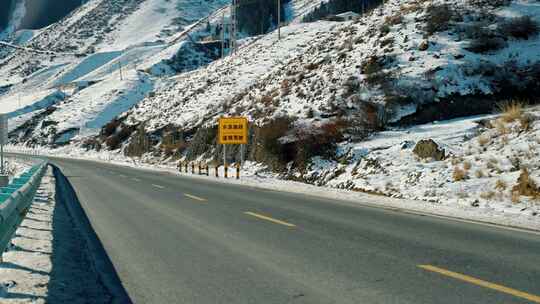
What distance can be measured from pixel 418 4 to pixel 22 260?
118ft

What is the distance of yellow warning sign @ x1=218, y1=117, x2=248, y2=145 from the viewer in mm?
27203

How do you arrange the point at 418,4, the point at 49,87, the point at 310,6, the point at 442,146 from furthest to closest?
the point at 310,6 < the point at 49,87 < the point at 418,4 < the point at 442,146

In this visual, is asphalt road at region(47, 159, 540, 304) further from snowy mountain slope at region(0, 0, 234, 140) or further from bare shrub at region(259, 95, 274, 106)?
snowy mountain slope at region(0, 0, 234, 140)

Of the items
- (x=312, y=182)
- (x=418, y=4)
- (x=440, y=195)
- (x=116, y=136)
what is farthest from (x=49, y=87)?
(x=440, y=195)

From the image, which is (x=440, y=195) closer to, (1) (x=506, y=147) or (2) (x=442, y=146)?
(1) (x=506, y=147)

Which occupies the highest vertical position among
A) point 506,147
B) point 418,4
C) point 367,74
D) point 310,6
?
point 310,6

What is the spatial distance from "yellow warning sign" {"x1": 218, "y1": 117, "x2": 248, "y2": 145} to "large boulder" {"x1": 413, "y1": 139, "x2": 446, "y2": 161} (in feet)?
38.0

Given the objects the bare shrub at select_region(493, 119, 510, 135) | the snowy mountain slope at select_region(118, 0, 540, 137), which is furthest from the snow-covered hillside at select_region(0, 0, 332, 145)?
the bare shrub at select_region(493, 119, 510, 135)

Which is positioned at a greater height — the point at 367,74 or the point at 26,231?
the point at 367,74

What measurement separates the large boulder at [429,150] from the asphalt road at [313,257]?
678 cm

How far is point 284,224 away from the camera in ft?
31.2

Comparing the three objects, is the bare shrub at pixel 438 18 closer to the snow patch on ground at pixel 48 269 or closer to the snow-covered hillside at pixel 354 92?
the snow-covered hillside at pixel 354 92

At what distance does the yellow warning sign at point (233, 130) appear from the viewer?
27.2 meters

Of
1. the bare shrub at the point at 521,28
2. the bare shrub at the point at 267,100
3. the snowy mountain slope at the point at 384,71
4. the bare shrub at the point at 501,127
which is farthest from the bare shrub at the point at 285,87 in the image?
the bare shrub at the point at 501,127
